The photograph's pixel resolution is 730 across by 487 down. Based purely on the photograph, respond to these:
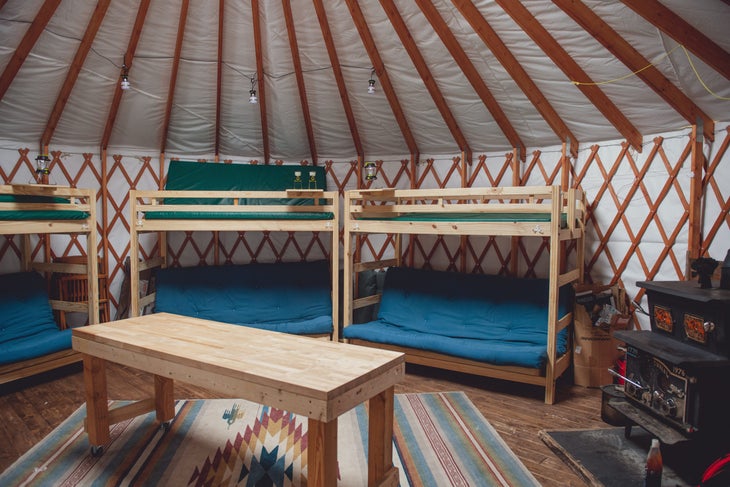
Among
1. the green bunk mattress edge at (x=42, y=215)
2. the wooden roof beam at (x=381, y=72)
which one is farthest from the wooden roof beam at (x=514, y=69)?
the green bunk mattress edge at (x=42, y=215)

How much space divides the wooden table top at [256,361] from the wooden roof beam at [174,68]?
235cm

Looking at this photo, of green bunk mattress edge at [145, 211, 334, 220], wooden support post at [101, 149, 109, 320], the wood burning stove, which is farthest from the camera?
wooden support post at [101, 149, 109, 320]

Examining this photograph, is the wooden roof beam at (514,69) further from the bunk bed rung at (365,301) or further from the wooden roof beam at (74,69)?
the wooden roof beam at (74,69)

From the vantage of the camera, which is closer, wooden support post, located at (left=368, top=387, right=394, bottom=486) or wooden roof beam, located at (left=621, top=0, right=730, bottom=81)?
wooden support post, located at (left=368, top=387, right=394, bottom=486)

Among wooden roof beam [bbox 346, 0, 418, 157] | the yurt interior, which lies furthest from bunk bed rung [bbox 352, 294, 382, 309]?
wooden roof beam [bbox 346, 0, 418, 157]

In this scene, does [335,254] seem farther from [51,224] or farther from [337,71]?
[51,224]

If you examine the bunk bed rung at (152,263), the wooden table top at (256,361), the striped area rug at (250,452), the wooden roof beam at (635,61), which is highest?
the wooden roof beam at (635,61)

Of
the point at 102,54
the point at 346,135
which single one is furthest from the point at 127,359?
the point at 346,135

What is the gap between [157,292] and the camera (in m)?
4.42

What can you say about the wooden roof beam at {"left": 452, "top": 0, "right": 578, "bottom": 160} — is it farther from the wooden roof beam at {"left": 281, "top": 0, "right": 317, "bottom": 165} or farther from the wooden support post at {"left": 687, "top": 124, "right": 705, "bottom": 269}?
the wooden roof beam at {"left": 281, "top": 0, "right": 317, "bottom": 165}

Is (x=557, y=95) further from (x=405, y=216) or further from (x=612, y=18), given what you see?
(x=405, y=216)

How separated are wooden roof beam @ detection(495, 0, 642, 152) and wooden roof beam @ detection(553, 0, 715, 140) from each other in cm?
26

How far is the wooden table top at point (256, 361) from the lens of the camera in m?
1.62

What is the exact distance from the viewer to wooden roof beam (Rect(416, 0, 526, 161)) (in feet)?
10.8
